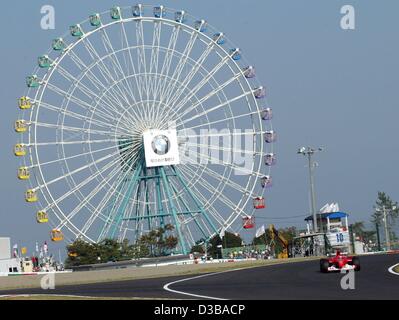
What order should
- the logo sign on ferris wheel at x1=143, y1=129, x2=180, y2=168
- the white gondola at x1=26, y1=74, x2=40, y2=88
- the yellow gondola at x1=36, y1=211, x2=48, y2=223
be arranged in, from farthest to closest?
1. the logo sign on ferris wheel at x1=143, y1=129, x2=180, y2=168
2. the white gondola at x1=26, y1=74, x2=40, y2=88
3. the yellow gondola at x1=36, y1=211, x2=48, y2=223

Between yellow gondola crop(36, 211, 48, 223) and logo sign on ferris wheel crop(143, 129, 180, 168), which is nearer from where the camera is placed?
yellow gondola crop(36, 211, 48, 223)

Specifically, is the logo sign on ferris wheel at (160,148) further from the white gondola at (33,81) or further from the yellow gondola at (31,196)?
the yellow gondola at (31,196)

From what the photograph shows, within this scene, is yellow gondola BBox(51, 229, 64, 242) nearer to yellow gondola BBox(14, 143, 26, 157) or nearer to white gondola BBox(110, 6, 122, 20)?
yellow gondola BBox(14, 143, 26, 157)

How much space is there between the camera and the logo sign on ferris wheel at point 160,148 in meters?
79.8

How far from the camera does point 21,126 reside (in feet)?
250

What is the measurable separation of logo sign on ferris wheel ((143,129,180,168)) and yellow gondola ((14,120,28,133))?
371 inches

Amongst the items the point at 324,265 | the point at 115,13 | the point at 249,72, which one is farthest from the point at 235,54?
the point at 324,265

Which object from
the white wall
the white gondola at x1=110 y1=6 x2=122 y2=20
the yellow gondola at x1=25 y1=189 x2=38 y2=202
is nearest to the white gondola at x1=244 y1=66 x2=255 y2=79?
the white gondola at x1=110 y1=6 x2=122 y2=20

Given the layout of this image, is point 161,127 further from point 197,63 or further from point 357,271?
point 357,271

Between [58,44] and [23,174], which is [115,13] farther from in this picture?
[23,174]

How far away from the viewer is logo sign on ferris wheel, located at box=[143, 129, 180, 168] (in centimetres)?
7981

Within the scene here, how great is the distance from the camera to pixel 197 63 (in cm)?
7956

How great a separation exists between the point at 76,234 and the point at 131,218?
603cm

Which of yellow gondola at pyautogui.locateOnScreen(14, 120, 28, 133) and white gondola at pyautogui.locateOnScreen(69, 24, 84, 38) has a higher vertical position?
white gondola at pyautogui.locateOnScreen(69, 24, 84, 38)
